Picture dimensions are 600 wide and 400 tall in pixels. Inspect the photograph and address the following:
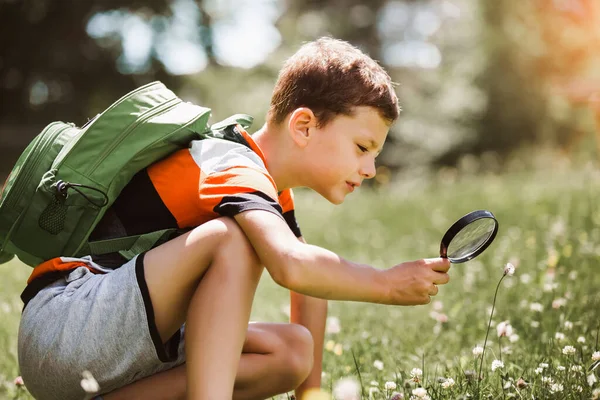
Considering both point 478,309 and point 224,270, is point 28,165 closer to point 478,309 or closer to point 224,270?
point 224,270

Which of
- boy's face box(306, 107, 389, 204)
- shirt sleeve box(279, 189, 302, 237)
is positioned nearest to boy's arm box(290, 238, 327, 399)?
shirt sleeve box(279, 189, 302, 237)

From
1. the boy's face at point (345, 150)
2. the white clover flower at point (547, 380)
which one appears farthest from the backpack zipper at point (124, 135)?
the white clover flower at point (547, 380)

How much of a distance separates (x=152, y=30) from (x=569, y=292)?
1826cm

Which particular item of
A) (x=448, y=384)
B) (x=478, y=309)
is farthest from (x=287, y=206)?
(x=478, y=309)

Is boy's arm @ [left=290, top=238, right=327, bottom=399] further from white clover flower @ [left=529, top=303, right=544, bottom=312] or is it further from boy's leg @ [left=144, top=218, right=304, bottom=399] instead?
white clover flower @ [left=529, top=303, right=544, bottom=312]

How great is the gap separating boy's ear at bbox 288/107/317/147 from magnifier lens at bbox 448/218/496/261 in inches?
27.1

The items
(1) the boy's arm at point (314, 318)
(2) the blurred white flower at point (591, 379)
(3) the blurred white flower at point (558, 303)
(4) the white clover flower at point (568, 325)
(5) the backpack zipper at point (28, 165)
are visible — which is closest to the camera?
(2) the blurred white flower at point (591, 379)

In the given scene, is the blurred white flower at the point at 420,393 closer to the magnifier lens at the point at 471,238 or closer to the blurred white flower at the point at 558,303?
the magnifier lens at the point at 471,238

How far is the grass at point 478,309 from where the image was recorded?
2.63 metres

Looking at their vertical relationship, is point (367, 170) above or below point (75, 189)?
below

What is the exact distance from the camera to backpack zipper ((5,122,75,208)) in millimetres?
2424

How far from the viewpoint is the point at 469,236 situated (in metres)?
2.27

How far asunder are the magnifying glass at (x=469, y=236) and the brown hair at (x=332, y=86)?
63 cm

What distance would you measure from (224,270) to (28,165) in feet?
2.86
